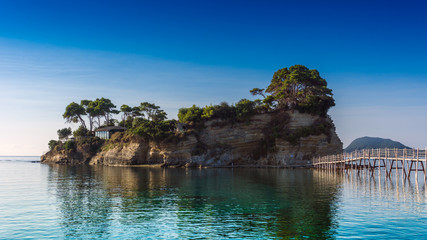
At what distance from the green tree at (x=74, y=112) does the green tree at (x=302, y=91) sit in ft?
234

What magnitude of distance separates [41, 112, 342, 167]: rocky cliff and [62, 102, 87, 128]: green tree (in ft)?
134

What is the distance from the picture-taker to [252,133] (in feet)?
287

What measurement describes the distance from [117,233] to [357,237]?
1389cm

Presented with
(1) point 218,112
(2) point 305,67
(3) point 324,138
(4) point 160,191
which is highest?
(2) point 305,67

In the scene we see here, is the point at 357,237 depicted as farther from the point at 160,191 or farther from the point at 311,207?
the point at 160,191

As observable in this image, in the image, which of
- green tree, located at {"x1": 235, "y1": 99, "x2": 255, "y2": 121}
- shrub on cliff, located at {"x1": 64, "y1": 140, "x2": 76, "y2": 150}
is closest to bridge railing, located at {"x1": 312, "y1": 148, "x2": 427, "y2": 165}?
green tree, located at {"x1": 235, "y1": 99, "x2": 255, "y2": 121}

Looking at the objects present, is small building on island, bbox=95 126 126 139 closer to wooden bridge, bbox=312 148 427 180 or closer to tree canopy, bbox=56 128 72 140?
tree canopy, bbox=56 128 72 140

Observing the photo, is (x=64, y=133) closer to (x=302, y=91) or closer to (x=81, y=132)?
(x=81, y=132)

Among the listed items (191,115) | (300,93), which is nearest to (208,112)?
(191,115)

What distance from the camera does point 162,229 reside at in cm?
2011

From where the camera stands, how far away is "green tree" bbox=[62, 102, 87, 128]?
118m

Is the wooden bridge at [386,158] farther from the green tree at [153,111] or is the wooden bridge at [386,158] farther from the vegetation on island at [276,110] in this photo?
the green tree at [153,111]

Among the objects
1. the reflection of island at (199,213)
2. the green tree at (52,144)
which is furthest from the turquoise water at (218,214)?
the green tree at (52,144)

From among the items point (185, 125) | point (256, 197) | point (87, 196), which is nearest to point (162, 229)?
point (256, 197)
